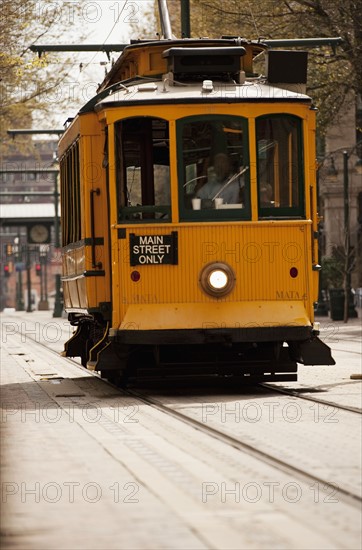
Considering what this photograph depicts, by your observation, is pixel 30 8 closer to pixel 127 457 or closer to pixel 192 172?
pixel 192 172

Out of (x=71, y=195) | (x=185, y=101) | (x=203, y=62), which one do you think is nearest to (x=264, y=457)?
(x=185, y=101)

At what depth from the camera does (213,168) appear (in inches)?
630

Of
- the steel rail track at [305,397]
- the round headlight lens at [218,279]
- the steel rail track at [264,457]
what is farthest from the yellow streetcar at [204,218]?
the steel rail track at [264,457]

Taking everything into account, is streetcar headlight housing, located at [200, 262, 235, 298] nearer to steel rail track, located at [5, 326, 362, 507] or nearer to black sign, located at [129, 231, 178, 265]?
black sign, located at [129, 231, 178, 265]

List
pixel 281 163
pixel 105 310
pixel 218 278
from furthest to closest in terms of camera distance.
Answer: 1. pixel 105 310
2. pixel 281 163
3. pixel 218 278

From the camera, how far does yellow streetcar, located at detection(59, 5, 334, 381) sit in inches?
617

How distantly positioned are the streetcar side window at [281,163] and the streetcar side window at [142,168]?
3.29 ft

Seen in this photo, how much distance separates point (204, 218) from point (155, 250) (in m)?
0.61

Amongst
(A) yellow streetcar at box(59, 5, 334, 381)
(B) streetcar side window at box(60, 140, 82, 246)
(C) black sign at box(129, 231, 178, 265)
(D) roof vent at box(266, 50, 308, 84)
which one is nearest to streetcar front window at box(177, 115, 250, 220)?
(A) yellow streetcar at box(59, 5, 334, 381)

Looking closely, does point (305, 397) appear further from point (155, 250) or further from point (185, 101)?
point (185, 101)

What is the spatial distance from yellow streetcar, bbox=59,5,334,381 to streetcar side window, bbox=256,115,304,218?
0.4 inches

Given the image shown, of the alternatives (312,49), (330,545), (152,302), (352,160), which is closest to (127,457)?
(330,545)

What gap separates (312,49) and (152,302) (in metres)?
23.6

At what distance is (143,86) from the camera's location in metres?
16.3
